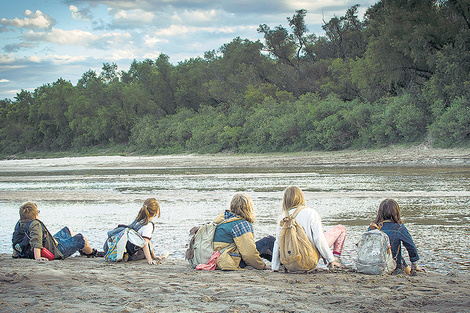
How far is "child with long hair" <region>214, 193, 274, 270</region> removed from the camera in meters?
5.54

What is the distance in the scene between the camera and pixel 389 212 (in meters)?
5.20

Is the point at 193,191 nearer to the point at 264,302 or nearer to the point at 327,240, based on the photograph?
the point at 327,240

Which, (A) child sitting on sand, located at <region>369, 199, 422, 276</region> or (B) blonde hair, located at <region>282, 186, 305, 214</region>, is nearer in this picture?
(A) child sitting on sand, located at <region>369, 199, 422, 276</region>

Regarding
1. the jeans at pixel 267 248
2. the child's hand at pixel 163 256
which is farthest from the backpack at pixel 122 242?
the jeans at pixel 267 248

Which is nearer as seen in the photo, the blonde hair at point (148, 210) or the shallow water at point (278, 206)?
the blonde hair at point (148, 210)

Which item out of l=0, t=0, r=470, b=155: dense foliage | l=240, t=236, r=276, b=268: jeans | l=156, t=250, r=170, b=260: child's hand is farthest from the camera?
l=0, t=0, r=470, b=155: dense foliage

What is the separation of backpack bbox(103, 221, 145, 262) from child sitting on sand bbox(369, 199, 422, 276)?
3.26 m

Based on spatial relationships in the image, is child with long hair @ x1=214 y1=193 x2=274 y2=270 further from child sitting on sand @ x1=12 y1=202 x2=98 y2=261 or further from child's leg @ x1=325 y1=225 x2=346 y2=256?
child sitting on sand @ x1=12 y1=202 x2=98 y2=261

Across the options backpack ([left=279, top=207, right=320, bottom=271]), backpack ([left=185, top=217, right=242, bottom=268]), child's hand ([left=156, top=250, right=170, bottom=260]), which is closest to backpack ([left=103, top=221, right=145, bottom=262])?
child's hand ([left=156, top=250, right=170, bottom=260])

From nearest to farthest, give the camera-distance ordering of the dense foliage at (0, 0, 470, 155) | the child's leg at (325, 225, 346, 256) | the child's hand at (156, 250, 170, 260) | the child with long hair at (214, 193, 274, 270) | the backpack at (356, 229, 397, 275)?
the backpack at (356, 229, 397, 275) → the child with long hair at (214, 193, 274, 270) → the child's leg at (325, 225, 346, 256) → the child's hand at (156, 250, 170, 260) → the dense foliage at (0, 0, 470, 155)

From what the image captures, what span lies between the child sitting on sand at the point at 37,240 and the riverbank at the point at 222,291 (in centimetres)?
93

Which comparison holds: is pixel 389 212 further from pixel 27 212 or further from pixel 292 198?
pixel 27 212

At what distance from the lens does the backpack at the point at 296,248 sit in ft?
16.8

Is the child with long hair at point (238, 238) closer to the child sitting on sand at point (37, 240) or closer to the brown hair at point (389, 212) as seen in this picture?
the brown hair at point (389, 212)
